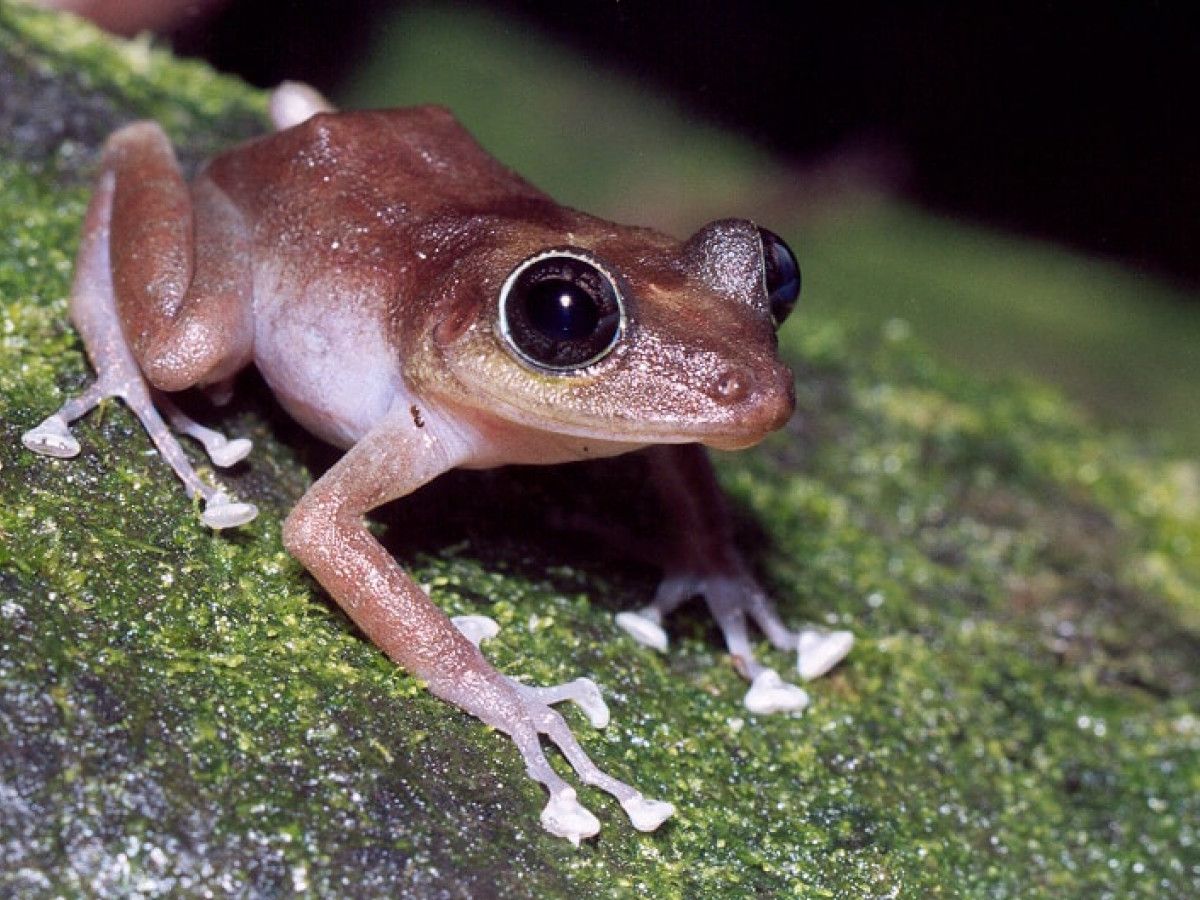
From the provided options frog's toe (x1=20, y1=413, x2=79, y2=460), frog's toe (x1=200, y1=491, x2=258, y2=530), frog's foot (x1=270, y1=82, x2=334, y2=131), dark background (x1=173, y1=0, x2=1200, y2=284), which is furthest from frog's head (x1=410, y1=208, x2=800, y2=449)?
dark background (x1=173, y1=0, x2=1200, y2=284)

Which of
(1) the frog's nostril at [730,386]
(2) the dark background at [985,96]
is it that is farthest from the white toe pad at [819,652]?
(2) the dark background at [985,96]

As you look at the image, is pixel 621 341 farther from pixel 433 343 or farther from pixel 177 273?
pixel 177 273

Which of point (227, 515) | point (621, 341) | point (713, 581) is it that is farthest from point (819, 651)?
point (227, 515)

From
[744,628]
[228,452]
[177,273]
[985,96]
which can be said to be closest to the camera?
[228,452]

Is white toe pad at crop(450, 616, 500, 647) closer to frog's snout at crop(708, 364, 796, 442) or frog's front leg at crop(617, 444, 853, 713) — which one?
frog's front leg at crop(617, 444, 853, 713)

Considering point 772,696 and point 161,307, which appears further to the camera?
point 772,696

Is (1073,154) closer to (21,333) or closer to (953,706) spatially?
(953,706)

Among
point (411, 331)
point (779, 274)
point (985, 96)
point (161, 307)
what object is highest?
point (779, 274)

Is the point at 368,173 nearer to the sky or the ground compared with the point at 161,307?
nearer to the sky
